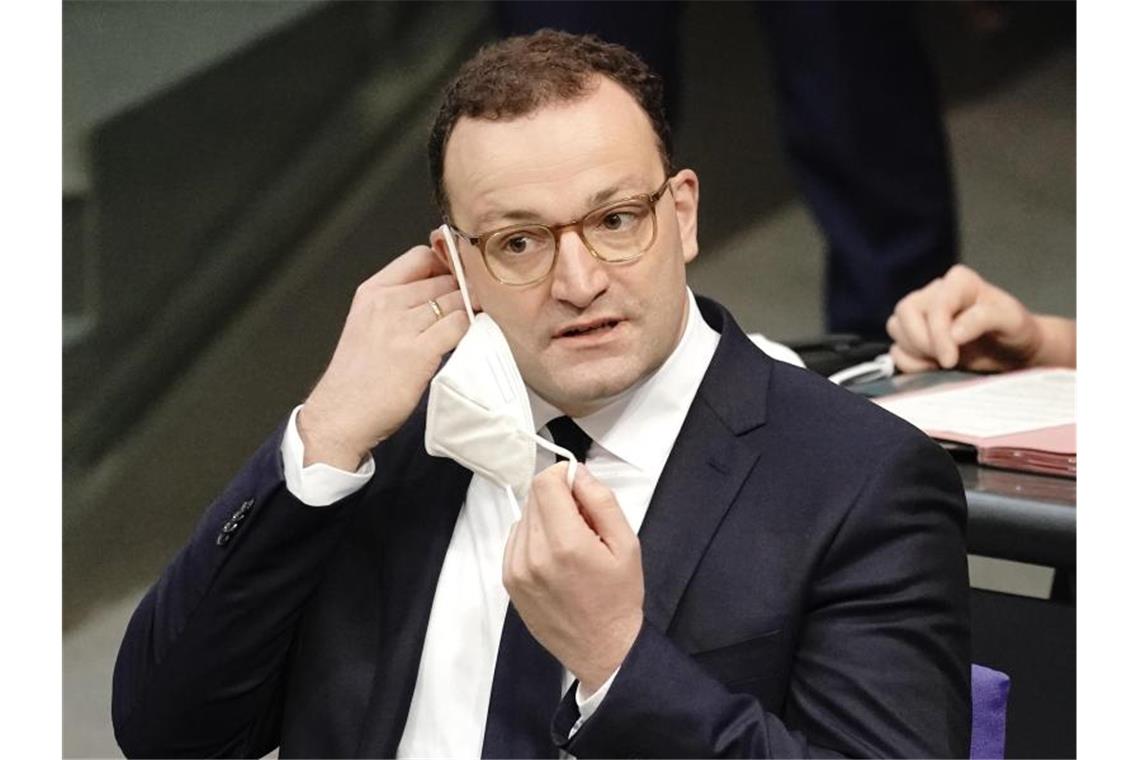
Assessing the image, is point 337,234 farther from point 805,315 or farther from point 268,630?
point 268,630

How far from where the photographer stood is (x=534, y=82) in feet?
5.34

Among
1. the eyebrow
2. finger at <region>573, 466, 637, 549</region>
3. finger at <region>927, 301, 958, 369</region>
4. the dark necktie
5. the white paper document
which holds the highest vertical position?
the eyebrow

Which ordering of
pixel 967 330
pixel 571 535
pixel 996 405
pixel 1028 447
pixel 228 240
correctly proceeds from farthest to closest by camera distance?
pixel 228 240
pixel 967 330
pixel 996 405
pixel 1028 447
pixel 571 535

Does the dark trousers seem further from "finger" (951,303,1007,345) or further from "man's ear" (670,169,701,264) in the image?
"man's ear" (670,169,701,264)

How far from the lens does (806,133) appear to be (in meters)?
4.84

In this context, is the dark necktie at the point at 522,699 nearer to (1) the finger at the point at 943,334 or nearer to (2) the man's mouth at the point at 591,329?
(2) the man's mouth at the point at 591,329

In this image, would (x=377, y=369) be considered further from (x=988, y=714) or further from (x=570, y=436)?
(x=988, y=714)

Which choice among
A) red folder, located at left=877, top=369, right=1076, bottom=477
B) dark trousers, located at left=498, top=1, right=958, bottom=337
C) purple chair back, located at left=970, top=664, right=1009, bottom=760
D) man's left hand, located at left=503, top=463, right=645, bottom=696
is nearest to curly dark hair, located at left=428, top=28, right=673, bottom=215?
man's left hand, located at left=503, top=463, right=645, bottom=696

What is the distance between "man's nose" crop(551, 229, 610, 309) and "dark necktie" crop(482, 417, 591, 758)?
297 millimetres

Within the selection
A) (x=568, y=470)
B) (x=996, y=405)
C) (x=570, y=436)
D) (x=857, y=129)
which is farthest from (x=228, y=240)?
(x=568, y=470)

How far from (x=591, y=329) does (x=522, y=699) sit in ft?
1.10

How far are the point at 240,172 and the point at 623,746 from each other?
Answer: 10.2ft

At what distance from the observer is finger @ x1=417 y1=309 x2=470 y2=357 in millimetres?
1733

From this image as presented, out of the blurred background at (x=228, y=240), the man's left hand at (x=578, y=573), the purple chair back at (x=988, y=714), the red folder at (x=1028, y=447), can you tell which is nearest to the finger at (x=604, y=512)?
the man's left hand at (x=578, y=573)
